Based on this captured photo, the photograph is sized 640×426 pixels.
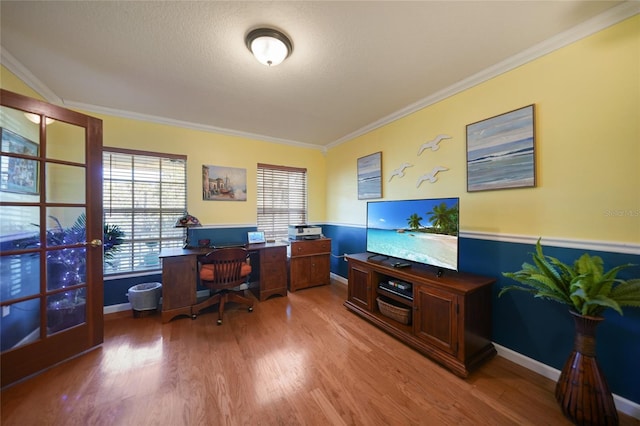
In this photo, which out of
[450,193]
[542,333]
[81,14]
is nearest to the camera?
[81,14]

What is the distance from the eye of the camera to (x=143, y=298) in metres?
2.58

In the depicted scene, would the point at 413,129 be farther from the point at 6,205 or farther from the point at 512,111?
the point at 6,205

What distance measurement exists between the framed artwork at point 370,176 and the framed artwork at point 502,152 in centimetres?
117

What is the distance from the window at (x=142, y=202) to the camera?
278 centimetres

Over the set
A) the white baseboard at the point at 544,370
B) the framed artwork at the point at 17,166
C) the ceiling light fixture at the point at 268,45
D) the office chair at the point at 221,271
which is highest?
the ceiling light fixture at the point at 268,45

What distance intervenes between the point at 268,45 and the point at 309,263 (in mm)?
2839

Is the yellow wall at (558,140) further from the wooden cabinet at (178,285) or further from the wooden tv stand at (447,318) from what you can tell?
the wooden cabinet at (178,285)

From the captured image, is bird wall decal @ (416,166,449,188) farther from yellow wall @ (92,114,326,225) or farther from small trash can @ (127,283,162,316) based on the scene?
small trash can @ (127,283,162,316)

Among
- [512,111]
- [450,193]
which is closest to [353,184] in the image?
[450,193]

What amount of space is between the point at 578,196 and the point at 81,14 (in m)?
3.61

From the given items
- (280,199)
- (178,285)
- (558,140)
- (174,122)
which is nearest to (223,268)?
(178,285)

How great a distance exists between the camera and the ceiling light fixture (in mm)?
1554

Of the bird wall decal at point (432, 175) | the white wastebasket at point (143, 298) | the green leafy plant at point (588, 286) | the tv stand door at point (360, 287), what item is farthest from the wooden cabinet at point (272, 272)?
the green leafy plant at point (588, 286)

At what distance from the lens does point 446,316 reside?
70.6 inches
